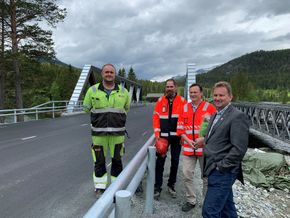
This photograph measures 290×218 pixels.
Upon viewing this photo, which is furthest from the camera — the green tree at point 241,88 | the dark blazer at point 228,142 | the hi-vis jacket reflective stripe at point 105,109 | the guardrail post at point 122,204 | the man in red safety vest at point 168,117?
the green tree at point 241,88

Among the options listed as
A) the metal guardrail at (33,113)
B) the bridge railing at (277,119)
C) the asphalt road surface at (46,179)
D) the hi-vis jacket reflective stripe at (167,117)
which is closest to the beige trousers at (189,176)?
the hi-vis jacket reflective stripe at (167,117)

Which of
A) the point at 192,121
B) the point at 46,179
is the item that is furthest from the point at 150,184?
the point at 46,179

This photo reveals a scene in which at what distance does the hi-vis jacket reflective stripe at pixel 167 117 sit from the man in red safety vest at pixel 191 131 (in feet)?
0.82

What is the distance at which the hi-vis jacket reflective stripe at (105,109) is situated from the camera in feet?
14.6

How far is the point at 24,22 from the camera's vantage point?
2689 centimetres

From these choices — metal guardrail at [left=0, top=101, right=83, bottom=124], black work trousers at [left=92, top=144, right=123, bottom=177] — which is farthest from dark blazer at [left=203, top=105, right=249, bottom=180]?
metal guardrail at [left=0, top=101, right=83, bottom=124]

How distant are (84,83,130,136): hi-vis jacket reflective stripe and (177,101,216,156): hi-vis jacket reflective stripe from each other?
0.92m

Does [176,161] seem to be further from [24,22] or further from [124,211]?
[24,22]

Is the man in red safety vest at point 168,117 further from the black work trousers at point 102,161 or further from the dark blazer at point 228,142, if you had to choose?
the dark blazer at point 228,142

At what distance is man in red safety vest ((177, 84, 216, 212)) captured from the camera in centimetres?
432

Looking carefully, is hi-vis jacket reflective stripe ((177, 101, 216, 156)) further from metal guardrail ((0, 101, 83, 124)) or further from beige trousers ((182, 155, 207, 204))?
metal guardrail ((0, 101, 83, 124))

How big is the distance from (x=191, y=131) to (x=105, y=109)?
1.31 m

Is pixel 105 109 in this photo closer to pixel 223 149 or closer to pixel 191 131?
pixel 191 131

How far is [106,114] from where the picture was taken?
4449 mm
